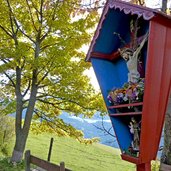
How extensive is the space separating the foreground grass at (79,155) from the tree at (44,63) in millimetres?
2825

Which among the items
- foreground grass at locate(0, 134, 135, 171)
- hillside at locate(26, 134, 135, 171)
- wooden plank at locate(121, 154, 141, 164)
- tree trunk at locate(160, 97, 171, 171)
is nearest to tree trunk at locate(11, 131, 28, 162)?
foreground grass at locate(0, 134, 135, 171)

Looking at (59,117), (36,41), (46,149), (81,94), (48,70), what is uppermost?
(36,41)

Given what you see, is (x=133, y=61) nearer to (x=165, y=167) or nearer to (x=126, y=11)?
(x=126, y=11)

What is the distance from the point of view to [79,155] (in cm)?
1506

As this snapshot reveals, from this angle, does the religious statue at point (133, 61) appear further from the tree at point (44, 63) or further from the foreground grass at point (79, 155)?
the foreground grass at point (79, 155)

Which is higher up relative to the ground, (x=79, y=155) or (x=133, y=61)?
(x=133, y=61)

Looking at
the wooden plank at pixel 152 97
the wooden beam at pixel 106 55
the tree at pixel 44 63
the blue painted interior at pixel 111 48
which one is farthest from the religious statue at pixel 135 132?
the tree at pixel 44 63

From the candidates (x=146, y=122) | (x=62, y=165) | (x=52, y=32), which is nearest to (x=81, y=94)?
(x=52, y=32)

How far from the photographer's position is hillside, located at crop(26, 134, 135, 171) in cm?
1274

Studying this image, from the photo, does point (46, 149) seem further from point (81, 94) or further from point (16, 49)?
point (16, 49)

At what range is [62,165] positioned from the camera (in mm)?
4168

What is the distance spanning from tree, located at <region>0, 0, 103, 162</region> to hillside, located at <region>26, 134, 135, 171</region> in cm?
303

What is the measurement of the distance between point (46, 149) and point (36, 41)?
7528 mm

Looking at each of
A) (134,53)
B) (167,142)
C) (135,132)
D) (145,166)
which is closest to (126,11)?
(134,53)
